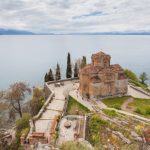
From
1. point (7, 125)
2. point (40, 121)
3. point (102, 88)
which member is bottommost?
point (7, 125)

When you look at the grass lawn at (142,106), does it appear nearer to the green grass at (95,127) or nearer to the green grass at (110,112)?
the green grass at (110,112)

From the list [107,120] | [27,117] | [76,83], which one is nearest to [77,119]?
[107,120]

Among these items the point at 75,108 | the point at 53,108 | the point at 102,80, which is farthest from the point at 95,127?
the point at 102,80

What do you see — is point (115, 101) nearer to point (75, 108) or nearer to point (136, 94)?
point (136, 94)

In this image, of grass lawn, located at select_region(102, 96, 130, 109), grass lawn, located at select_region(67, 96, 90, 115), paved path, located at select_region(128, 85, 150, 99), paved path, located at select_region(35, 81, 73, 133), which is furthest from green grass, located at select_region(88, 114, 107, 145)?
paved path, located at select_region(128, 85, 150, 99)

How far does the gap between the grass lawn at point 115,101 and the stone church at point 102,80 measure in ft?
3.35

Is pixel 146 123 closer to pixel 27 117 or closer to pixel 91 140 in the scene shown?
pixel 91 140

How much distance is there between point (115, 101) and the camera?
121ft

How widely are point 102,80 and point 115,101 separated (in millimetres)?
3681

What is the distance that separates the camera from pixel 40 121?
3091cm

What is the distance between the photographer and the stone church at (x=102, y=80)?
3753 cm

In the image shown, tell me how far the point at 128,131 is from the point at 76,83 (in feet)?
76.6

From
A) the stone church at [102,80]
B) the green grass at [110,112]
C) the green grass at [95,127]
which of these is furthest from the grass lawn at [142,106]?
the green grass at [95,127]

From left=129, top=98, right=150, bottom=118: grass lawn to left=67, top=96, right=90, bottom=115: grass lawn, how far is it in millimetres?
6536
